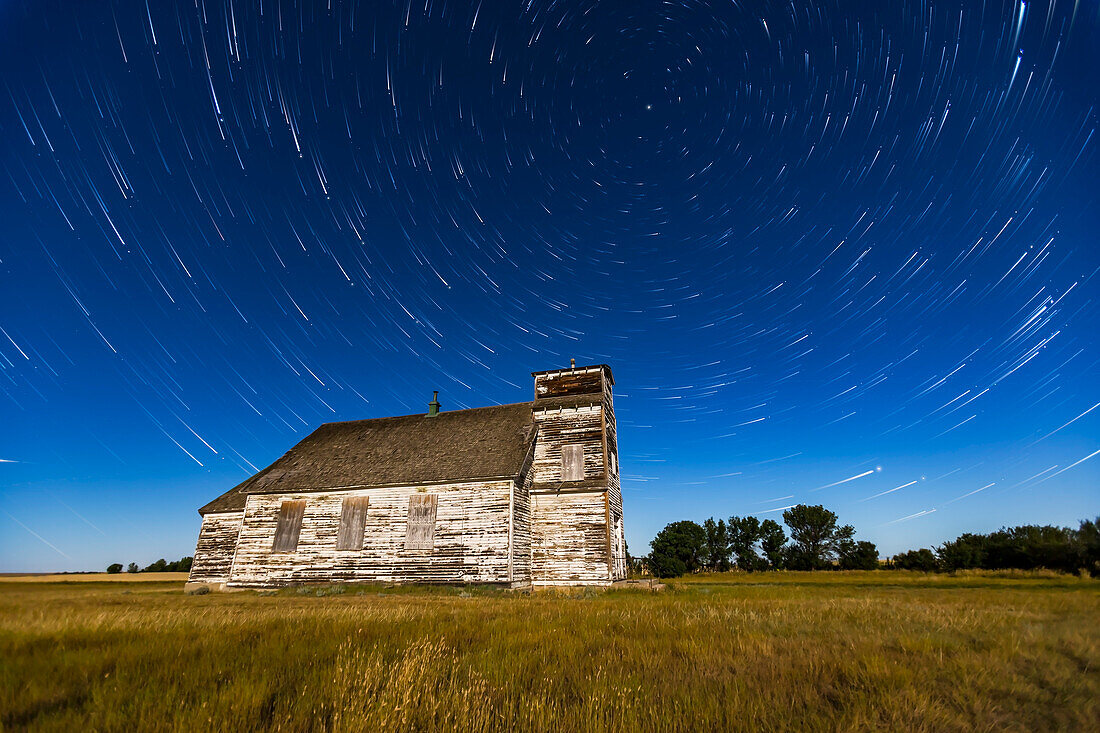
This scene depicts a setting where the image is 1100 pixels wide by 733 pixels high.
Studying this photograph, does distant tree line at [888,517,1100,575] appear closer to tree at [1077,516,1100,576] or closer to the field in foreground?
tree at [1077,516,1100,576]

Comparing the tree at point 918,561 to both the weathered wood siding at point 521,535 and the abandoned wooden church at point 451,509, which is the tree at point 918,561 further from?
the weathered wood siding at point 521,535

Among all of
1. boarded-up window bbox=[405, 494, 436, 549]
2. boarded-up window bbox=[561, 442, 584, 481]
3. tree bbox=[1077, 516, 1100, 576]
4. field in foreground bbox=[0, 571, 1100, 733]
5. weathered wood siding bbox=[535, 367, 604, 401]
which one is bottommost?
field in foreground bbox=[0, 571, 1100, 733]

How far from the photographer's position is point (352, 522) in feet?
71.5

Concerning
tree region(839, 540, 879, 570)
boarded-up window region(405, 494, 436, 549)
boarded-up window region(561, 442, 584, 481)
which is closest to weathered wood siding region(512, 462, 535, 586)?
boarded-up window region(561, 442, 584, 481)

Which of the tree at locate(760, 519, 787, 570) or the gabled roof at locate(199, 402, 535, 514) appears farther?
the tree at locate(760, 519, 787, 570)

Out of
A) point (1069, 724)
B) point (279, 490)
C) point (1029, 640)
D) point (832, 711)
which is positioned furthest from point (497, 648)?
point (279, 490)

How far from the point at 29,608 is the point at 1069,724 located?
23.7 ft

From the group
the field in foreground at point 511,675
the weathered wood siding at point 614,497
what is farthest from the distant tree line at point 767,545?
the field in foreground at point 511,675

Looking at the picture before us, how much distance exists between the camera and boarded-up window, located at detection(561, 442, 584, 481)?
75.0ft

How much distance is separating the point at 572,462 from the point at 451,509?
20.9 ft

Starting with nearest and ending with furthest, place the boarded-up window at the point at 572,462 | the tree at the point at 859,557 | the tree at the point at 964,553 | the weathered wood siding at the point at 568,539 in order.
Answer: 1. the weathered wood siding at the point at 568,539
2. the boarded-up window at the point at 572,462
3. the tree at the point at 964,553
4. the tree at the point at 859,557

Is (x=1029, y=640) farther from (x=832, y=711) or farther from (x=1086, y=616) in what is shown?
(x=832, y=711)

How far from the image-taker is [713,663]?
5.05 m

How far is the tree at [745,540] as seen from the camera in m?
54.9
